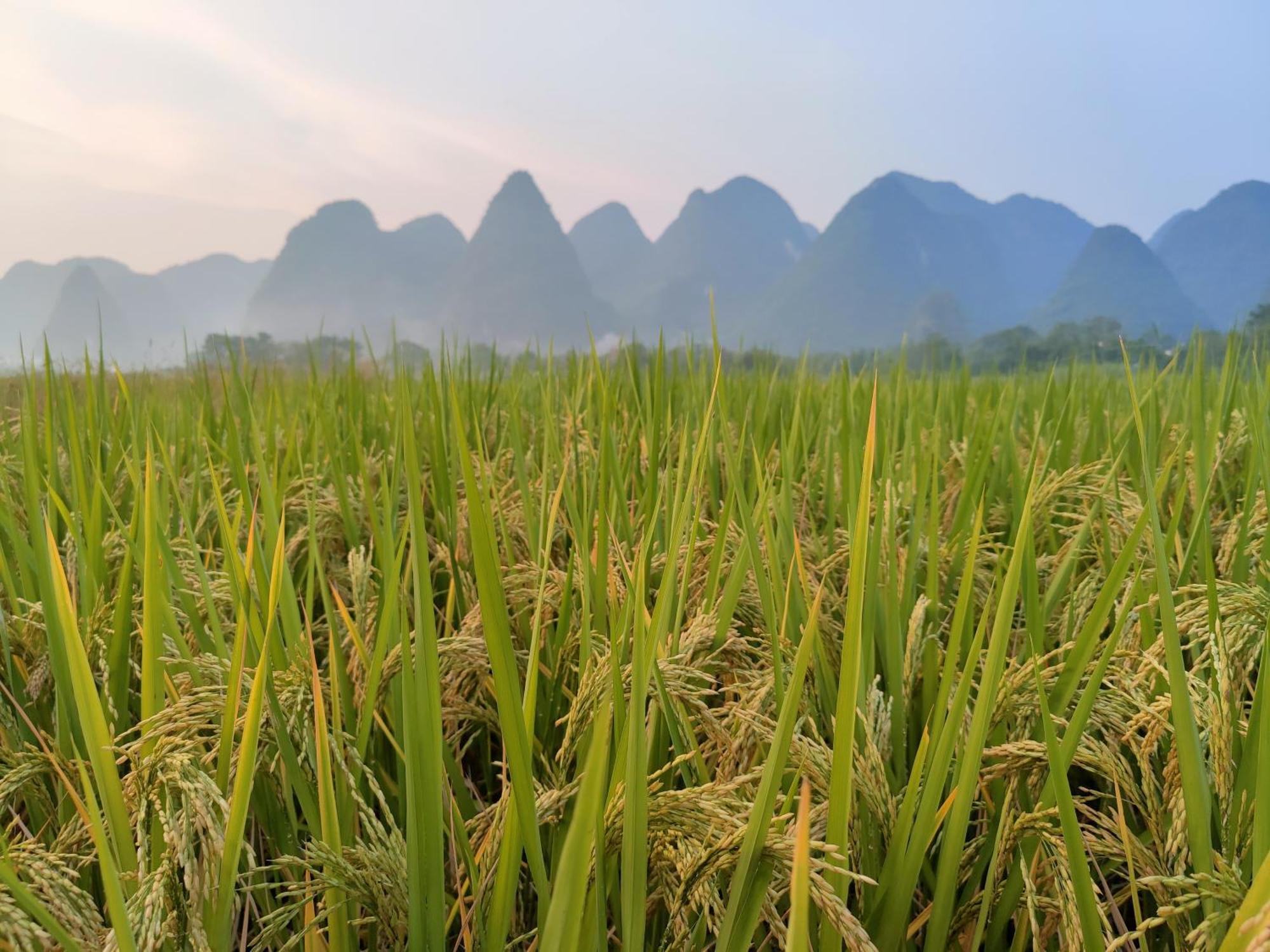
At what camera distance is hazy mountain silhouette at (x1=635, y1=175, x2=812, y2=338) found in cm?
12481

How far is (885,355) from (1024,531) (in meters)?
3.91

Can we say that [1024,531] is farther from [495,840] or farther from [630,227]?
[630,227]

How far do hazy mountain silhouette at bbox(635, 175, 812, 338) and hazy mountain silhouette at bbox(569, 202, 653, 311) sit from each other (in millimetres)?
3157

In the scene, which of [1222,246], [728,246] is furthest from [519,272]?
[1222,246]

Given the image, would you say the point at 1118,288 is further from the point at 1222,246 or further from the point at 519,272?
the point at 519,272

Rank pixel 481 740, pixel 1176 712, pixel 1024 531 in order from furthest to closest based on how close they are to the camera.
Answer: pixel 481 740 < pixel 1024 531 < pixel 1176 712

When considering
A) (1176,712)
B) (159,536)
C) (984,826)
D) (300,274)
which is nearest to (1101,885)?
(984,826)

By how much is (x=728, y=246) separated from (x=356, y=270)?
68.5 metres

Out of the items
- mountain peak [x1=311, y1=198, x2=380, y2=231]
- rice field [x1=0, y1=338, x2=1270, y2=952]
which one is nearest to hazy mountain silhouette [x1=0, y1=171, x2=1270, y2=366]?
mountain peak [x1=311, y1=198, x2=380, y2=231]

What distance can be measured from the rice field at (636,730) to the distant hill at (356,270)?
12663 cm

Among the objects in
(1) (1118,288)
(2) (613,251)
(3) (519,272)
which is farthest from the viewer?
(2) (613,251)

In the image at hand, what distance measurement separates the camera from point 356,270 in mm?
134875

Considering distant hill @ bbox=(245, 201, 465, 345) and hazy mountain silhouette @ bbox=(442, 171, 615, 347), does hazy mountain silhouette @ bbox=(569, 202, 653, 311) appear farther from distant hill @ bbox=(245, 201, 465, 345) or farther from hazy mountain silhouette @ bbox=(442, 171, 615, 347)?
distant hill @ bbox=(245, 201, 465, 345)

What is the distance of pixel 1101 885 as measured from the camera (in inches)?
32.9
